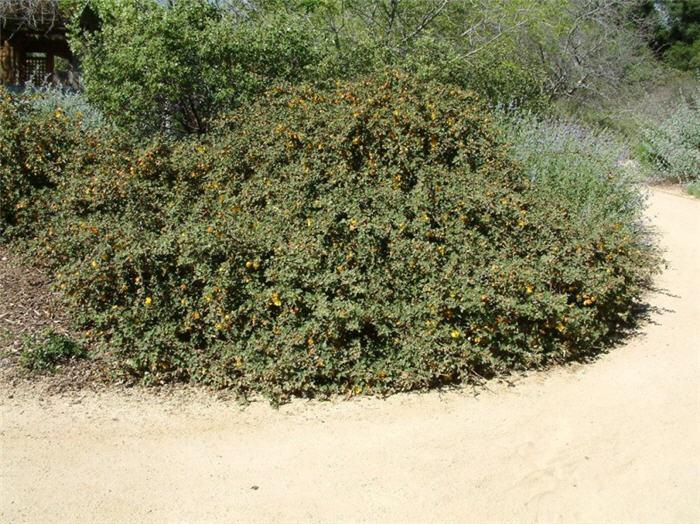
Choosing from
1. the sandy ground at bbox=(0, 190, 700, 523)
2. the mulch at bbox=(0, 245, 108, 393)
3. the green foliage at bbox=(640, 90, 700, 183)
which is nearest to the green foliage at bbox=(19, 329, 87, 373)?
the mulch at bbox=(0, 245, 108, 393)

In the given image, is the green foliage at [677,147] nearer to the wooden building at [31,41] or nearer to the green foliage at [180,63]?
the green foliage at [180,63]

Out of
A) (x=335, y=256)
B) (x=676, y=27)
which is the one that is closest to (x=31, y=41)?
(x=335, y=256)

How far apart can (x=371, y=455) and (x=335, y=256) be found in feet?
4.58

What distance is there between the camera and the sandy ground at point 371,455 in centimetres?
309

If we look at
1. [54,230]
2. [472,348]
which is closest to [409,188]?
[472,348]

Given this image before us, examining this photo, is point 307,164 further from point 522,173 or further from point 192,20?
point 192,20

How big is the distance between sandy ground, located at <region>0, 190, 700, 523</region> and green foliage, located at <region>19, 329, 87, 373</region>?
0.24 meters

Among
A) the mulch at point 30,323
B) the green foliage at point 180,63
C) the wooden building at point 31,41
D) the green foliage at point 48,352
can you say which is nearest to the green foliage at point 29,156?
the mulch at point 30,323

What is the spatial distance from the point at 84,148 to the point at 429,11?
642 cm

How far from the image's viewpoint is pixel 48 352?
4.20 meters

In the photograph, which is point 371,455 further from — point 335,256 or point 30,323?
point 30,323

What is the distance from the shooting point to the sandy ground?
10.2 ft

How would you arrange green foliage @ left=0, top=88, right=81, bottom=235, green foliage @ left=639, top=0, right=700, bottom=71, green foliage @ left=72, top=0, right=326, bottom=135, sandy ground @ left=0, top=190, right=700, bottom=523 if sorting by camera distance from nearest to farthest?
sandy ground @ left=0, top=190, right=700, bottom=523 < green foliage @ left=0, top=88, right=81, bottom=235 < green foliage @ left=72, top=0, right=326, bottom=135 < green foliage @ left=639, top=0, right=700, bottom=71

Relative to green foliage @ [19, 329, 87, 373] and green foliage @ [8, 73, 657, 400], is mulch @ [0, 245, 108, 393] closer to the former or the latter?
green foliage @ [19, 329, 87, 373]
